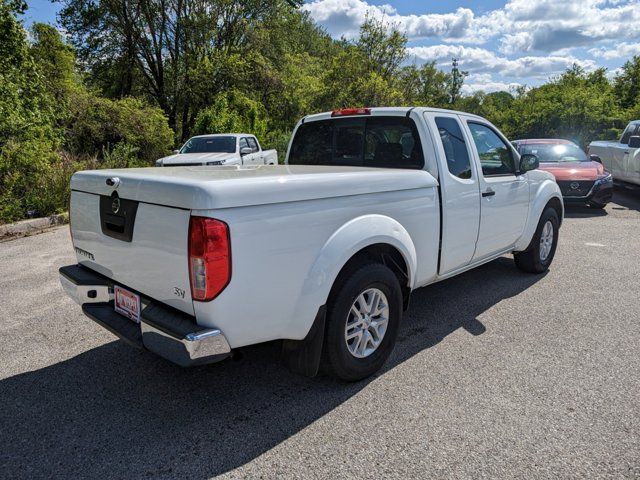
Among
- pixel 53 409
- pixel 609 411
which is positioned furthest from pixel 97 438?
pixel 609 411

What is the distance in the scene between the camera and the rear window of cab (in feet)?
12.6

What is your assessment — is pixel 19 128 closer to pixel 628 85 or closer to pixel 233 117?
pixel 233 117

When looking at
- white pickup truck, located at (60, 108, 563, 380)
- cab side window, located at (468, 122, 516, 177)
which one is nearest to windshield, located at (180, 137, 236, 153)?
white pickup truck, located at (60, 108, 563, 380)

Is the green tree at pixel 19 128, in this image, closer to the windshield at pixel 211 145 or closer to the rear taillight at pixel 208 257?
the windshield at pixel 211 145

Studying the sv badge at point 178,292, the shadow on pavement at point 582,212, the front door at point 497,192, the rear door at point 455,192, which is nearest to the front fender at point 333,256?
the sv badge at point 178,292

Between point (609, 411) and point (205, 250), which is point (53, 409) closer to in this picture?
point (205, 250)

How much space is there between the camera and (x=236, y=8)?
956 inches

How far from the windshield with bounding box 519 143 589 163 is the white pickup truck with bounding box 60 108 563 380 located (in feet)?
24.4

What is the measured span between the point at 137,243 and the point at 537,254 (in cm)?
459

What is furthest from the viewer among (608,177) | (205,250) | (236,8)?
(236,8)

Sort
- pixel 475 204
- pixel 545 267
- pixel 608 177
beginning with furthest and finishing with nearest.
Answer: pixel 608 177
pixel 545 267
pixel 475 204

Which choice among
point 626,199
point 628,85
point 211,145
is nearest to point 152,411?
point 211,145

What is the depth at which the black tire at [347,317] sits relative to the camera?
290 cm

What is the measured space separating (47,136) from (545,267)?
999 centimetres
